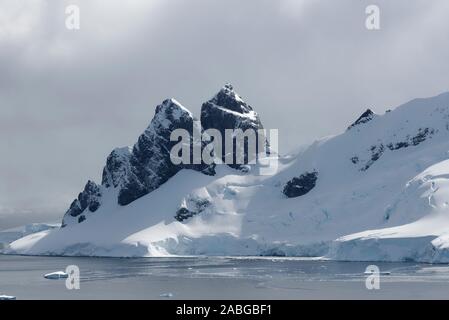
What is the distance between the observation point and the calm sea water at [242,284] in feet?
317

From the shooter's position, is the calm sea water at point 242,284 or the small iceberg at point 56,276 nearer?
the calm sea water at point 242,284

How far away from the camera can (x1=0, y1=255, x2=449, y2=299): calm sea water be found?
96562 millimetres

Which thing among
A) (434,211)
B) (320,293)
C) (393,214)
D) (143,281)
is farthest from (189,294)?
(393,214)

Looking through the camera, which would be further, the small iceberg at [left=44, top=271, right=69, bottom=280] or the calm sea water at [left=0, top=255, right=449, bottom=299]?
the small iceberg at [left=44, top=271, right=69, bottom=280]

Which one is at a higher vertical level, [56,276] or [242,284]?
[56,276]

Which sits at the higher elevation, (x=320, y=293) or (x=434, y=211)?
(x=434, y=211)

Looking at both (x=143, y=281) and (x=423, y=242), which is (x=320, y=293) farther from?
(x=423, y=242)

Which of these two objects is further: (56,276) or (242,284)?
(56,276)

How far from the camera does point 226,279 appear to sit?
123312mm

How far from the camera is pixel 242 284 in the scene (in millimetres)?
113562
